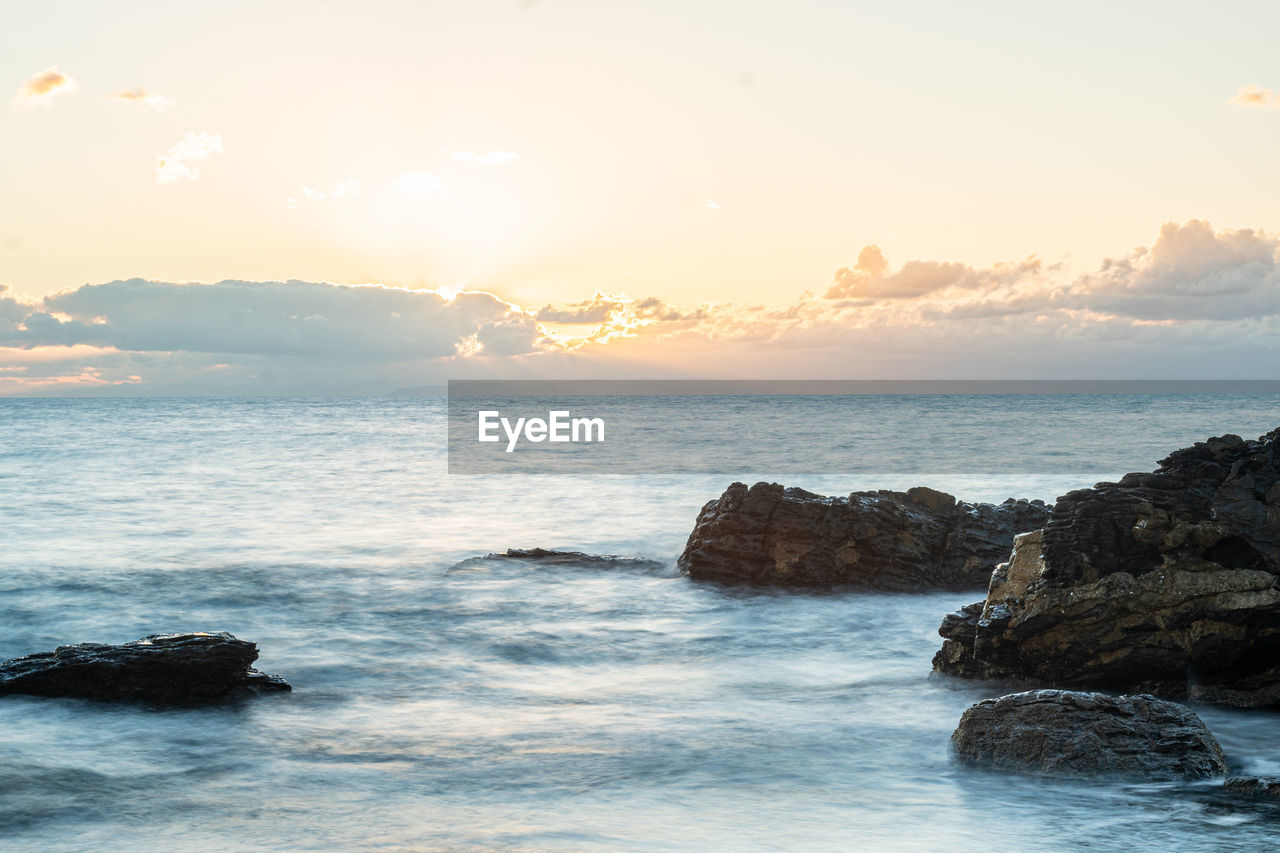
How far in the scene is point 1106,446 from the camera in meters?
59.0

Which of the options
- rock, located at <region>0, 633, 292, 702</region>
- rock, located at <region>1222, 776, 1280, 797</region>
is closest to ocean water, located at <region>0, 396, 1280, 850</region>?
rock, located at <region>1222, 776, 1280, 797</region>

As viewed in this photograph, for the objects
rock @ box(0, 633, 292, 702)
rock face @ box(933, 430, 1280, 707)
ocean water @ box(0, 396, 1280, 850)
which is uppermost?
rock face @ box(933, 430, 1280, 707)

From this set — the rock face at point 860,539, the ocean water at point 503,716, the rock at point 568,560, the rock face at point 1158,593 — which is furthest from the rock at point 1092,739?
the rock at point 568,560

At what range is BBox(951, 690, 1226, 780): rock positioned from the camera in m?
8.62

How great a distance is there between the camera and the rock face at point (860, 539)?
17.8 m

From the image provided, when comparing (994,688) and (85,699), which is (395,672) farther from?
(994,688)

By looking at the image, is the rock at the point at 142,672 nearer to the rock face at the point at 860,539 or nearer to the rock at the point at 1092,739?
the rock at the point at 1092,739

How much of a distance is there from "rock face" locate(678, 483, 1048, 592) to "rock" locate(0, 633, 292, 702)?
31.0 feet

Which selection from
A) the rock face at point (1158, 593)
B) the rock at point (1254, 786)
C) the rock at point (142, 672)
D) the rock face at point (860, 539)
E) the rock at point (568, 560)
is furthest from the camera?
the rock at point (568, 560)

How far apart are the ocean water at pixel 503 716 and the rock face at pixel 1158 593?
1.90ft

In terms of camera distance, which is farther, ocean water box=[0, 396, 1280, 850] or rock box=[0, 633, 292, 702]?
rock box=[0, 633, 292, 702]

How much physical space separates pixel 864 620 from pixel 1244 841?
8.66 m

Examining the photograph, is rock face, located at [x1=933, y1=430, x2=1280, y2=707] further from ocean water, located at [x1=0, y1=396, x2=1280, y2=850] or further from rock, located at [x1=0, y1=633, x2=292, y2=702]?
rock, located at [x1=0, y1=633, x2=292, y2=702]

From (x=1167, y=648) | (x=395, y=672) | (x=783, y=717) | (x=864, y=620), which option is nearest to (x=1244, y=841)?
(x=1167, y=648)
